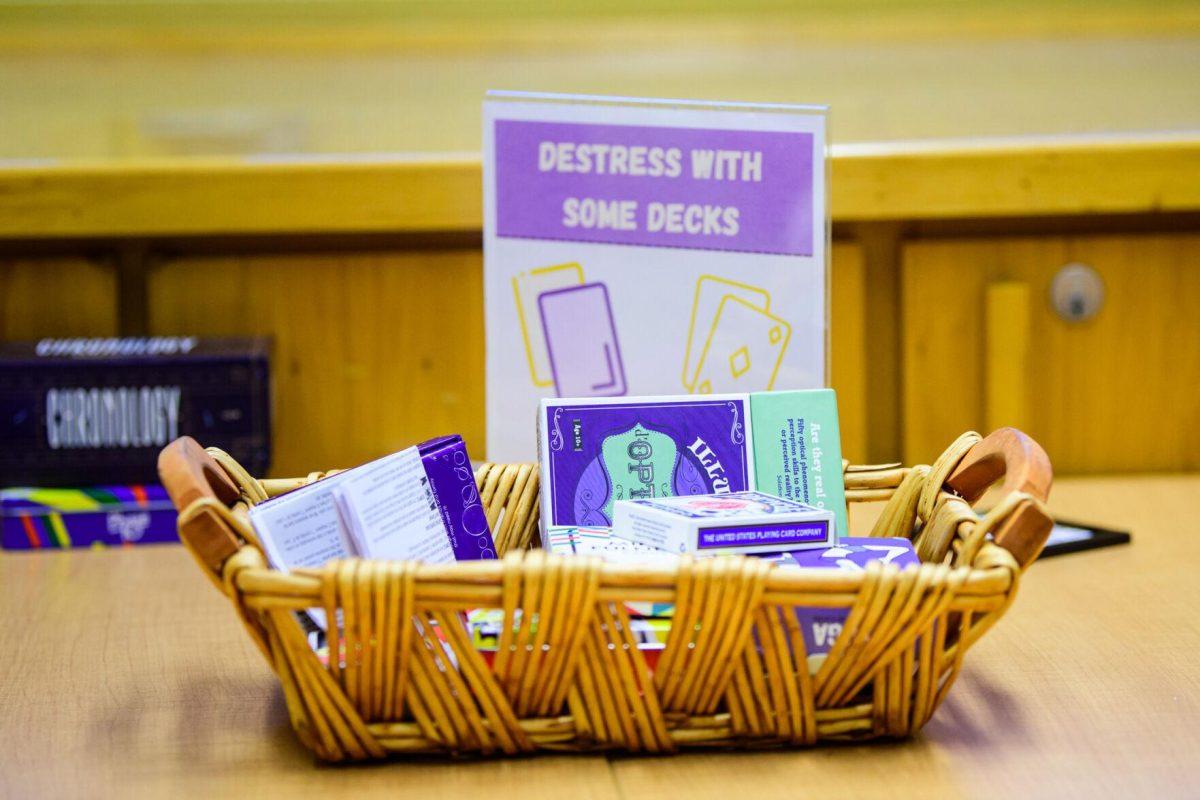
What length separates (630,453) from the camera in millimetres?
803

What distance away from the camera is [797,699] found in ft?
1.95

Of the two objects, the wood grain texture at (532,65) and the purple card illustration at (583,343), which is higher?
the wood grain texture at (532,65)

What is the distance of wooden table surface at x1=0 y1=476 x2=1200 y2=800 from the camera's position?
59 centimetres

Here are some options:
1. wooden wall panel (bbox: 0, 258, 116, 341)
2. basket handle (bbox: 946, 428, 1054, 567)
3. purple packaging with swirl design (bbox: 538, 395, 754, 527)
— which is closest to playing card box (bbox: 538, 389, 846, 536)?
purple packaging with swirl design (bbox: 538, 395, 754, 527)

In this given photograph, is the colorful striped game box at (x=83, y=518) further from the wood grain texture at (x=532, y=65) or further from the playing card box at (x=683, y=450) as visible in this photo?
the wood grain texture at (x=532, y=65)

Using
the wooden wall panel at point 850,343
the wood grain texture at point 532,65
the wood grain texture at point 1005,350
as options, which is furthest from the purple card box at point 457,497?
the wood grain texture at point 532,65

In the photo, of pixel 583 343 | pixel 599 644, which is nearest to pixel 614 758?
pixel 599 644

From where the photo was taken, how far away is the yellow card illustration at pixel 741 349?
0.99 metres

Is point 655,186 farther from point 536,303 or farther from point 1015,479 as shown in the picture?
point 1015,479

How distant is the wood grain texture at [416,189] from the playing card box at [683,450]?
67cm

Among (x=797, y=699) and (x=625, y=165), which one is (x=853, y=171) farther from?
(x=797, y=699)

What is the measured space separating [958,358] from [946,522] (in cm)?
91

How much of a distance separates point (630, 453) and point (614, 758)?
247 millimetres

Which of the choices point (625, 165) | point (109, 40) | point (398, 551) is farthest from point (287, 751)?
point (109, 40)
